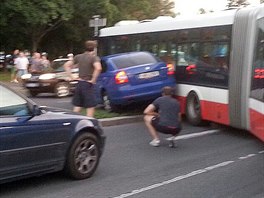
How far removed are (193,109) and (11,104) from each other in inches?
271

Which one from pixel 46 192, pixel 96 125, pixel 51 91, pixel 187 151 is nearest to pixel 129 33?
pixel 51 91

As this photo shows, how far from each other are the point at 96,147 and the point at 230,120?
431cm

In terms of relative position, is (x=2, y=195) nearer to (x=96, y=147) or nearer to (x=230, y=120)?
(x=96, y=147)

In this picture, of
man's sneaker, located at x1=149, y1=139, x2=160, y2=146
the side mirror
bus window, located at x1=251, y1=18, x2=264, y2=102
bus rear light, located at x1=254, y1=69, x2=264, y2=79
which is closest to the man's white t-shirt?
man's sneaker, located at x1=149, y1=139, x2=160, y2=146

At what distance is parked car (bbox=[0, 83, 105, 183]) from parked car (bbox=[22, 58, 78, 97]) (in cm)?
1264

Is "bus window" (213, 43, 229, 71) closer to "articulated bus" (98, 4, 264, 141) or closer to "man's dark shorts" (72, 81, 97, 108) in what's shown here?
"articulated bus" (98, 4, 264, 141)

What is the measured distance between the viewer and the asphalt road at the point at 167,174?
650 cm

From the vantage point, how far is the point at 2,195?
6.34 meters

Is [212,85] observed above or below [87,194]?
above

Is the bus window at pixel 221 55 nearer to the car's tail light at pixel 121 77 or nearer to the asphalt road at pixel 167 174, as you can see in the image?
the asphalt road at pixel 167 174

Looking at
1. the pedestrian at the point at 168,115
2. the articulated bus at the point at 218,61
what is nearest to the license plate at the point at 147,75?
the articulated bus at the point at 218,61

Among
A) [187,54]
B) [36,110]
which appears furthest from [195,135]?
[36,110]

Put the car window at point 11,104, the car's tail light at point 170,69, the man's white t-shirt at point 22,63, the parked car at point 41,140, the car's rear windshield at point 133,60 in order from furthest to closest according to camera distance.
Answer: the man's white t-shirt at point 22,63 → the car's rear windshield at point 133,60 → the car's tail light at point 170,69 → the car window at point 11,104 → the parked car at point 41,140

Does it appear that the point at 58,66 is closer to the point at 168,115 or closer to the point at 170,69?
the point at 170,69
